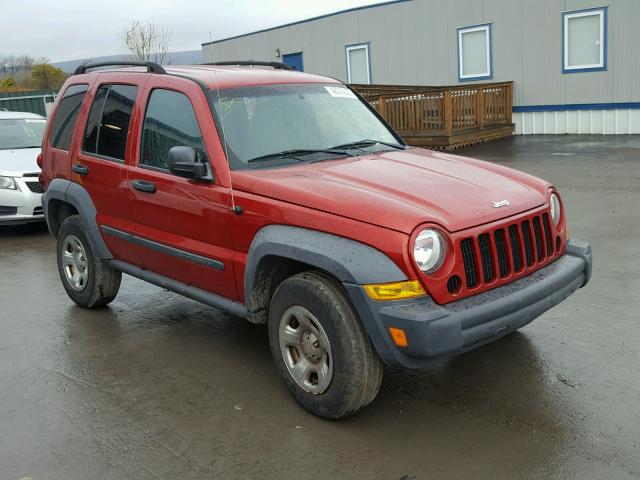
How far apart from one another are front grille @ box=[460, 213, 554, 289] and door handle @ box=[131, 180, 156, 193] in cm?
230

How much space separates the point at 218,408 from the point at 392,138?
2453mm

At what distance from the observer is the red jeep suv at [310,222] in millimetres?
3439

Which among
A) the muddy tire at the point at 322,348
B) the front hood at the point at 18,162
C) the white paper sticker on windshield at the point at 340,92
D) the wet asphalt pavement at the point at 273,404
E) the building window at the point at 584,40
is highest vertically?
the building window at the point at 584,40

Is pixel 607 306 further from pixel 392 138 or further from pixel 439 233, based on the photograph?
pixel 439 233

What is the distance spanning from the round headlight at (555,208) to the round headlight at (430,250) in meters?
1.19

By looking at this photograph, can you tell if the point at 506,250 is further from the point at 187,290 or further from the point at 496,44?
the point at 496,44

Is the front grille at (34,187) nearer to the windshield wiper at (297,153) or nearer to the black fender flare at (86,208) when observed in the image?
the black fender flare at (86,208)

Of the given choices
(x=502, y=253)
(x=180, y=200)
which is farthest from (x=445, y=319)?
(x=180, y=200)

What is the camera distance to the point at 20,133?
11211mm

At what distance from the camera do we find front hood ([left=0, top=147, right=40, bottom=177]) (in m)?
9.42

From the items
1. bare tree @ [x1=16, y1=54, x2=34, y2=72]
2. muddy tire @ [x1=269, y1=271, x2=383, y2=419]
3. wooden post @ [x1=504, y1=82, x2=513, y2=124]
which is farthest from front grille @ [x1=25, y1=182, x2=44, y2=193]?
bare tree @ [x1=16, y1=54, x2=34, y2=72]

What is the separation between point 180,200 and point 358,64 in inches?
773

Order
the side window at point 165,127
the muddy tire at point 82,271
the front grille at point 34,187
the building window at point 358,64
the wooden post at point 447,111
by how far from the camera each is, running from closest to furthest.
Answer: the side window at point 165,127
the muddy tire at point 82,271
the front grille at point 34,187
the wooden post at point 447,111
the building window at point 358,64

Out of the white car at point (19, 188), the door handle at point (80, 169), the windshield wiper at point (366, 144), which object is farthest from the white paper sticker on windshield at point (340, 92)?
the white car at point (19, 188)
